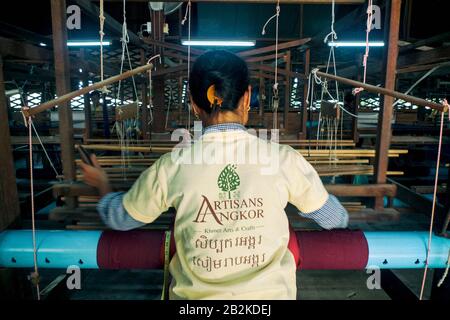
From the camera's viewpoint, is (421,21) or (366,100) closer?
(421,21)

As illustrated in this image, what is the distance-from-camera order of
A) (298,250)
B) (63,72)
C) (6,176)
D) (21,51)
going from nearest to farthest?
(298,250) < (6,176) < (21,51) < (63,72)

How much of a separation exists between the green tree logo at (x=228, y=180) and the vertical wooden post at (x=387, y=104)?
1.74 metres

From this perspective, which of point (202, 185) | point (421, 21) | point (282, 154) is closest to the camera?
point (202, 185)

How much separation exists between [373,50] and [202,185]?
30.7 feet

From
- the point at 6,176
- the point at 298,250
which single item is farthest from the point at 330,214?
the point at 6,176

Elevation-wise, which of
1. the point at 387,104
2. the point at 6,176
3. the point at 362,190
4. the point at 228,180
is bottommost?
the point at 362,190

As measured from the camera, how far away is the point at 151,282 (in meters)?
3.85

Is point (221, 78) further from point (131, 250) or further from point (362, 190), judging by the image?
point (362, 190)

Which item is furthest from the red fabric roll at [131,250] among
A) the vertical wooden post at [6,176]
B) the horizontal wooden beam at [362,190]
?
the horizontal wooden beam at [362,190]

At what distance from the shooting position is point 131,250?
190 centimetres

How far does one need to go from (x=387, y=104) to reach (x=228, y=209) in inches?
73.8

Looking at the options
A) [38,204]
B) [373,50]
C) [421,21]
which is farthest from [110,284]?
[421,21]

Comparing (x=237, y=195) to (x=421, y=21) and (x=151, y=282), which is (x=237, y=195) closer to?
(x=151, y=282)

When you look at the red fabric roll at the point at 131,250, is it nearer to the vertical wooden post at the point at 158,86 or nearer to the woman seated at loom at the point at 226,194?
the woman seated at loom at the point at 226,194
